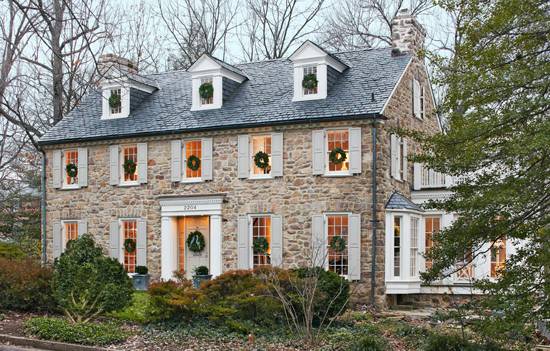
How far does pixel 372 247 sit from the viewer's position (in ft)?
59.8

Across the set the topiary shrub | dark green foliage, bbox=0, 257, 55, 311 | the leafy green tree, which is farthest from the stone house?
the leafy green tree

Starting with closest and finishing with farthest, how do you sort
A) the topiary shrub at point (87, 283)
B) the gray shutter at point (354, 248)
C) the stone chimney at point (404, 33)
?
the topiary shrub at point (87, 283) → the gray shutter at point (354, 248) → the stone chimney at point (404, 33)

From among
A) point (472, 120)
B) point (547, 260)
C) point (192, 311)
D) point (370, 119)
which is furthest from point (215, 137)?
point (547, 260)

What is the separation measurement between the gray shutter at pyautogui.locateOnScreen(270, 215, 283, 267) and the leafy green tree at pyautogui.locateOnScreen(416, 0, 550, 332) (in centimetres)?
934

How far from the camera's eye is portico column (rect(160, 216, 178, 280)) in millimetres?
20812

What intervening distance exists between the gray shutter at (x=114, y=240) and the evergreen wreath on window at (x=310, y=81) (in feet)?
23.7

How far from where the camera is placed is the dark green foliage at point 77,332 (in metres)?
12.5

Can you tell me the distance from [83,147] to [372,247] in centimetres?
1006

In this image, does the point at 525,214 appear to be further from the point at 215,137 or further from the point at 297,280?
the point at 215,137

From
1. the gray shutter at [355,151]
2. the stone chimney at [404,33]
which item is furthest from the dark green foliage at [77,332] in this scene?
the stone chimney at [404,33]

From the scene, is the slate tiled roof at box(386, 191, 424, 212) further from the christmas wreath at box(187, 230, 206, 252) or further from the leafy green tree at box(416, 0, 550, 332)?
the leafy green tree at box(416, 0, 550, 332)

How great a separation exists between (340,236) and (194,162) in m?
5.01

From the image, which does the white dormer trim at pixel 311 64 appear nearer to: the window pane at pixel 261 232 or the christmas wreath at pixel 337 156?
the christmas wreath at pixel 337 156

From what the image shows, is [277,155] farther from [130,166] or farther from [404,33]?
[404,33]
